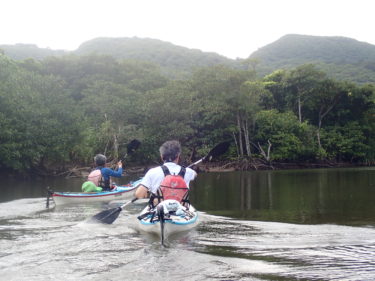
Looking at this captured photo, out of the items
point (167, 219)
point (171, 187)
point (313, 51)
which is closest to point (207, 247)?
point (167, 219)

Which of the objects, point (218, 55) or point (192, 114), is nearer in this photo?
point (192, 114)

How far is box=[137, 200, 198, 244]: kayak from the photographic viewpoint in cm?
555

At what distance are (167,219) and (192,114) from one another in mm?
27841

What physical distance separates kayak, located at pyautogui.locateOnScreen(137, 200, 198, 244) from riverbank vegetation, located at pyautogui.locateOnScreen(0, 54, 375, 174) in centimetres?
1736

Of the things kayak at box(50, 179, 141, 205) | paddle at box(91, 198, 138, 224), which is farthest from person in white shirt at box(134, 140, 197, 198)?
kayak at box(50, 179, 141, 205)

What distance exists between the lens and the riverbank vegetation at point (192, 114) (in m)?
24.9

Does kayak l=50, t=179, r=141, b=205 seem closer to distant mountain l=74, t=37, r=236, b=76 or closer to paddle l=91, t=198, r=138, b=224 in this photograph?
paddle l=91, t=198, r=138, b=224

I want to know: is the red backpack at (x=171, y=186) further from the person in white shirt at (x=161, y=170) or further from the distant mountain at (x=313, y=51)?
the distant mountain at (x=313, y=51)

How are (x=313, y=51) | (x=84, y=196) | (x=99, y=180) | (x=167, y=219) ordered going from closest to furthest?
(x=167, y=219), (x=84, y=196), (x=99, y=180), (x=313, y=51)

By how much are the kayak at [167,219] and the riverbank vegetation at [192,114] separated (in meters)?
17.4

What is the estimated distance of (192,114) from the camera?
1313 inches

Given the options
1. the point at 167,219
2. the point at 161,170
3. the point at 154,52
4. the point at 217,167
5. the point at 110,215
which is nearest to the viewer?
the point at 167,219

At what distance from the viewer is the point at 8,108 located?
21094mm

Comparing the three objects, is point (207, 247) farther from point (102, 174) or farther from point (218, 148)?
point (102, 174)
